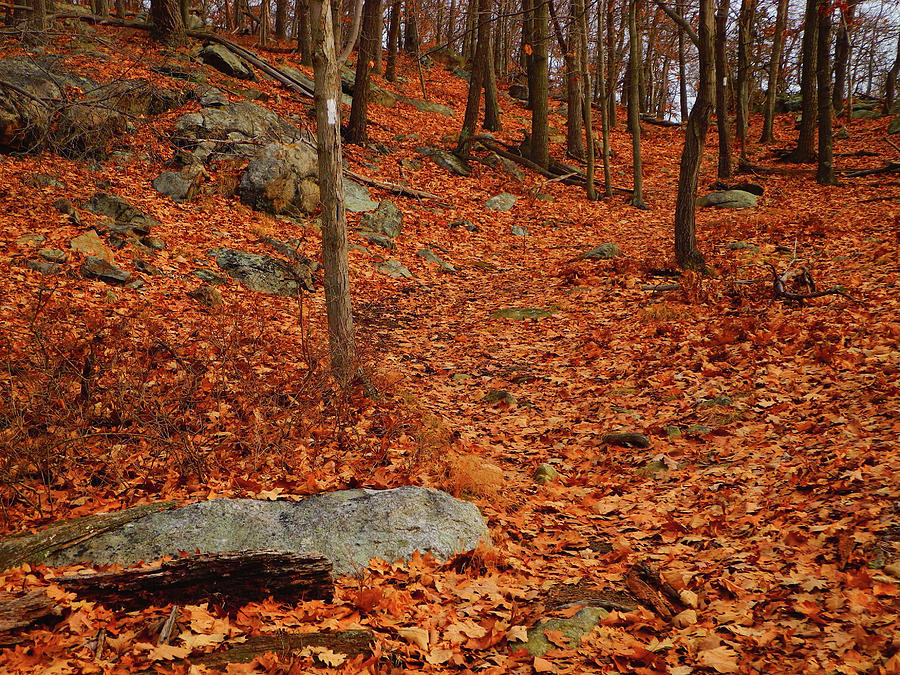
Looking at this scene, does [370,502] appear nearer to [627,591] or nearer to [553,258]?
[627,591]

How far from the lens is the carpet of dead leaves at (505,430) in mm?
3006

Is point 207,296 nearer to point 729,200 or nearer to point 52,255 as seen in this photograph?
point 52,255

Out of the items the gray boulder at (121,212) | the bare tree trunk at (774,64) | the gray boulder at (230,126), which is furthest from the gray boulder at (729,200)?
the gray boulder at (121,212)

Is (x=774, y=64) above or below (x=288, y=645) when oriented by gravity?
above

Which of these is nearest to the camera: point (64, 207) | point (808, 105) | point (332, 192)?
point (332, 192)

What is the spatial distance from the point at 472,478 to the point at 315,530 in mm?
1655

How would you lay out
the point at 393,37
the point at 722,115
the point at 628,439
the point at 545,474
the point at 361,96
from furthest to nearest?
the point at 393,37
the point at 722,115
the point at 361,96
the point at 628,439
the point at 545,474

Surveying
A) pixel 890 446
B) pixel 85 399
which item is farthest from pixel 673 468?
pixel 85 399

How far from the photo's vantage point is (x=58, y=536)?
3.58 metres

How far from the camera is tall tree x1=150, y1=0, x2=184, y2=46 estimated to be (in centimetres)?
1673

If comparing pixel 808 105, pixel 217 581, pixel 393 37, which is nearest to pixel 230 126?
pixel 217 581

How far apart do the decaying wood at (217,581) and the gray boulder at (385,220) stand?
9932mm

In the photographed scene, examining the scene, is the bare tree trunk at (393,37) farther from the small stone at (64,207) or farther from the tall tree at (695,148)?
the small stone at (64,207)

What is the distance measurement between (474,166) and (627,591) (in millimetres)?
16107
